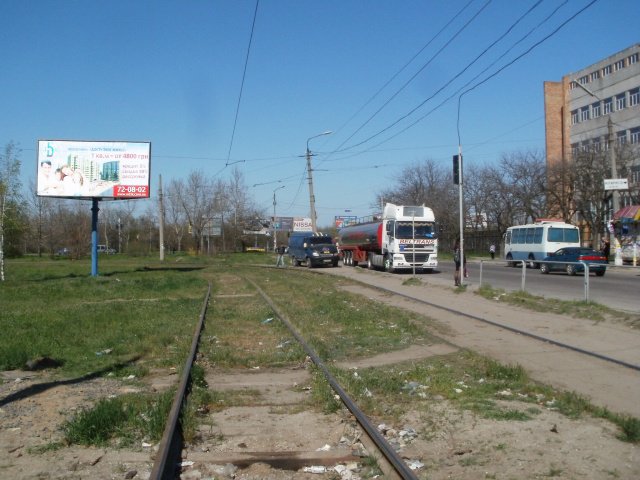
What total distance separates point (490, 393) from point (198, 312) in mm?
11137

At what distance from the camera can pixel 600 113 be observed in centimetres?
6669

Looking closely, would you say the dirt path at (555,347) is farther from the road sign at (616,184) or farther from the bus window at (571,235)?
the bus window at (571,235)

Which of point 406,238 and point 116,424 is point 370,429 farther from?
point 406,238

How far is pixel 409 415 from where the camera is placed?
6848 mm

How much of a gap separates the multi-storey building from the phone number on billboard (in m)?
36.1

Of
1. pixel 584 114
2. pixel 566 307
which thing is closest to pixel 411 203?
pixel 584 114

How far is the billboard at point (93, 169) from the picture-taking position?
113 ft

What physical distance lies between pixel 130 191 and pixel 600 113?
Result: 2038 inches

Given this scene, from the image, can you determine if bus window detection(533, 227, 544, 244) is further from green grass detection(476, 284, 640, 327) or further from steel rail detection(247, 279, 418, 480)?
steel rail detection(247, 279, 418, 480)

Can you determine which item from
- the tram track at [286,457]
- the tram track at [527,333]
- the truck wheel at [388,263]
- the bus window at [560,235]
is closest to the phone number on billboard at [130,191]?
the truck wheel at [388,263]

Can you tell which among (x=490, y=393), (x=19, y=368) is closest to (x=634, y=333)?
(x=490, y=393)

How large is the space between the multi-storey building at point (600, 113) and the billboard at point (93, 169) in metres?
36.3

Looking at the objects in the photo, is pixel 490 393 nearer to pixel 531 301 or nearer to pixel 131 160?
pixel 531 301

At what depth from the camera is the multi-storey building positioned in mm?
56188
